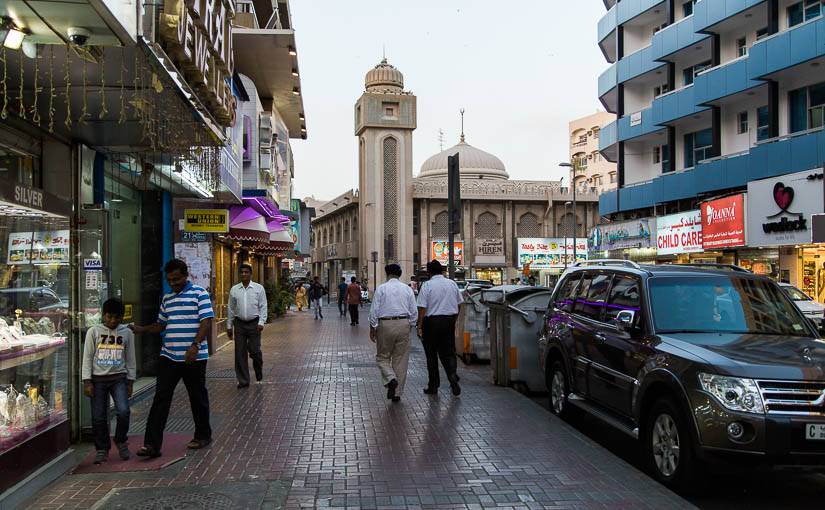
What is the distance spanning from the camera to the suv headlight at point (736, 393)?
5246mm

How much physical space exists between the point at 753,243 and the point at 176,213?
18.7 metres

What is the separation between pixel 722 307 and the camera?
682cm

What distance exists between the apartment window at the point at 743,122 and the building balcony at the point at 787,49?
300 cm

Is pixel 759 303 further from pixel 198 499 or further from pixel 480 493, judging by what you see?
pixel 198 499

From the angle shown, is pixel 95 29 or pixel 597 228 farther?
pixel 597 228

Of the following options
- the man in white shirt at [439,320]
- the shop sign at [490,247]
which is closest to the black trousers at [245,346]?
the man in white shirt at [439,320]

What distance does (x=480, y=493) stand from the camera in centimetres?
551

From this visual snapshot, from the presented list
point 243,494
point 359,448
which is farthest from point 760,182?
point 243,494

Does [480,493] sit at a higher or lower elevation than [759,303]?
lower

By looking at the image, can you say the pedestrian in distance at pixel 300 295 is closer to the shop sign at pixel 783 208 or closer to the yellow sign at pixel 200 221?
the shop sign at pixel 783 208

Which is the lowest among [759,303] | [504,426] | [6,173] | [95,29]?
[504,426]

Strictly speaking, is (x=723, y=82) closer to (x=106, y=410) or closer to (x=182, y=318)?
(x=182, y=318)

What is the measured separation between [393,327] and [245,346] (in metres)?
2.88

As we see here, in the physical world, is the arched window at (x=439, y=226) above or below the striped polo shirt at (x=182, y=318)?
above
